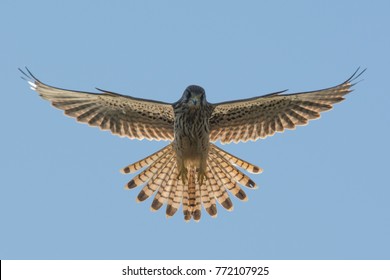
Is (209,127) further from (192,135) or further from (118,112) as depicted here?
(118,112)

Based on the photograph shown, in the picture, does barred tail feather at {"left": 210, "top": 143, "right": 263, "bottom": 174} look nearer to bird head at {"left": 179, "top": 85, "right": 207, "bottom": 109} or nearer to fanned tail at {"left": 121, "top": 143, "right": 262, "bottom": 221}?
fanned tail at {"left": 121, "top": 143, "right": 262, "bottom": 221}

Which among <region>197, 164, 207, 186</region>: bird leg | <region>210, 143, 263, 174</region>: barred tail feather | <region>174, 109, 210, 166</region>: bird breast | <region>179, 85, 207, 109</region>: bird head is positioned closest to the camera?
<region>179, 85, 207, 109</region>: bird head

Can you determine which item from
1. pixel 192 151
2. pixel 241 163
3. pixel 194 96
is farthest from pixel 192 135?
pixel 241 163

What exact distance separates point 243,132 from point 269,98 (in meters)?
0.73

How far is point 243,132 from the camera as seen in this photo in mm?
18047

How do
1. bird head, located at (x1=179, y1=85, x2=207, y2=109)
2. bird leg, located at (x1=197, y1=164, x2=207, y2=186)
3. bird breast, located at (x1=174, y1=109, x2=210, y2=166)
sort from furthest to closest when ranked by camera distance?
bird leg, located at (x1=197, y1=164, x2=207, y2=186) < bird breast, located at (x1=174, y1=109, x2=210, y2=166) < bird head, located at (x1=179, y1=85, x2=207, y2=109)

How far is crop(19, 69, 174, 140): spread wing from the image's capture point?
17.7 metres

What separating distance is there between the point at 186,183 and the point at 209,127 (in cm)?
95

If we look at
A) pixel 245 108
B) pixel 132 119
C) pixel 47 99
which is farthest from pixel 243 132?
pixel 47 99

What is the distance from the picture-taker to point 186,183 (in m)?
17.8

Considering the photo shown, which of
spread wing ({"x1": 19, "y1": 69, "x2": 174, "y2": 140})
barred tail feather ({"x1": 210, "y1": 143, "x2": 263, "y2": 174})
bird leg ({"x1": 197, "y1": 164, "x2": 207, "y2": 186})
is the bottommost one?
bird leg ({"x1": 197, "y1": 164, "x2": 207, "y2": 186})

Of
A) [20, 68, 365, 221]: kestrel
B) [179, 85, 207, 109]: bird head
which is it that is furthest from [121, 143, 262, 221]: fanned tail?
[179, 85, 207, 109]: bird head

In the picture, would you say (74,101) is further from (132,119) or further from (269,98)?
(269,98)

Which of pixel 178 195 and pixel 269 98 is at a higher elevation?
pixel 269 98
